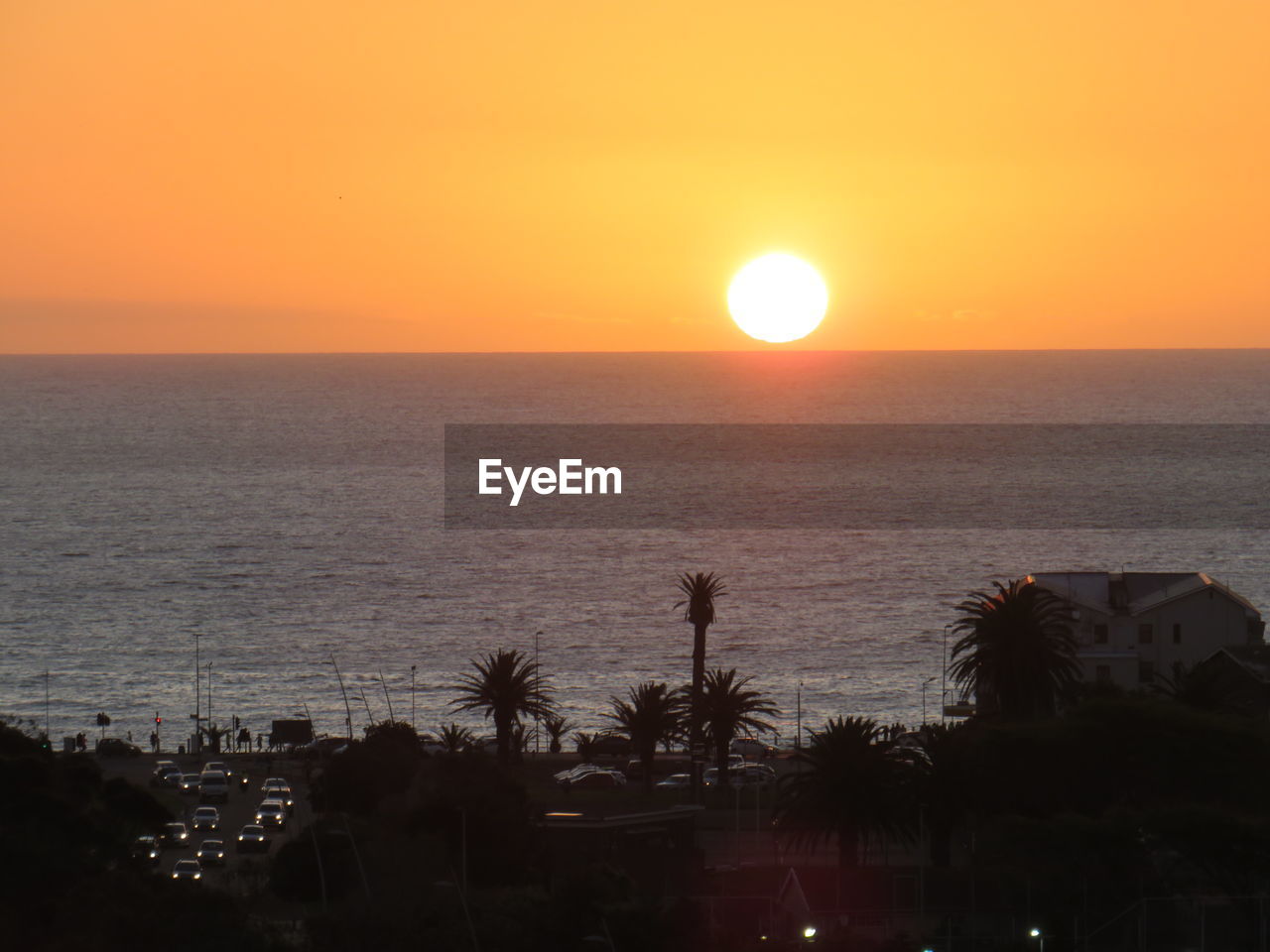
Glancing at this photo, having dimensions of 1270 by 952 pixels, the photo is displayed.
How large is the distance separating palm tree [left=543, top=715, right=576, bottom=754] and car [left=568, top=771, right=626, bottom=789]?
45.9ft

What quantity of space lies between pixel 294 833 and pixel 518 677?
55.0 ft

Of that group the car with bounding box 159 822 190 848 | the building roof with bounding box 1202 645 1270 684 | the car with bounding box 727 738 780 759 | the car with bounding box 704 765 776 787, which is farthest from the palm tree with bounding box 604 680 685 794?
the building roof with bounding box 1202 645 1270 684

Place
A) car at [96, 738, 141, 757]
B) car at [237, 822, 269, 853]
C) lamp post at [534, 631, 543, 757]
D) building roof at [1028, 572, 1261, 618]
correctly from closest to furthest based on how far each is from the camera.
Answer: car at [237, 822, 269, 853], lamp post at [534, 631, 543, 757], car at [96, 738, 141, 757], building roof at [1028, 572, 1261, 618]

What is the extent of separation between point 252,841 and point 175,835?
249 cm

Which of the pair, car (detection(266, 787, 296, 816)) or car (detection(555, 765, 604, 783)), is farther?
car (detection(555, 765, 604, 783))

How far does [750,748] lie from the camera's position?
275 feet

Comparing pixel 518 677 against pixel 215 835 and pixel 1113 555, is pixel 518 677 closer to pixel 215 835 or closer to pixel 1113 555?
pixel 215 835

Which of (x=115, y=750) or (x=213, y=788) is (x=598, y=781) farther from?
(x=115, y=750)

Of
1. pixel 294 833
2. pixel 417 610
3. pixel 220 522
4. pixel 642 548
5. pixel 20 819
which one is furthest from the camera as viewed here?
pixel 220 522

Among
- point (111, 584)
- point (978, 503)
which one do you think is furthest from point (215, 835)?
point (978, 503)

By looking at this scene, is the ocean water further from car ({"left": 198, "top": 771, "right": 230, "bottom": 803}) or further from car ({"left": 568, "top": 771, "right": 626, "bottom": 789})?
car ({"left": 198, "top": 771, "right": 230, "bottom": 803})

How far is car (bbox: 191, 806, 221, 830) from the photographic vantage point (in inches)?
2373

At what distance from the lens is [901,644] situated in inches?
4665

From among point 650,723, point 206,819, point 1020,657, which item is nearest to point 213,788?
point 206,819
